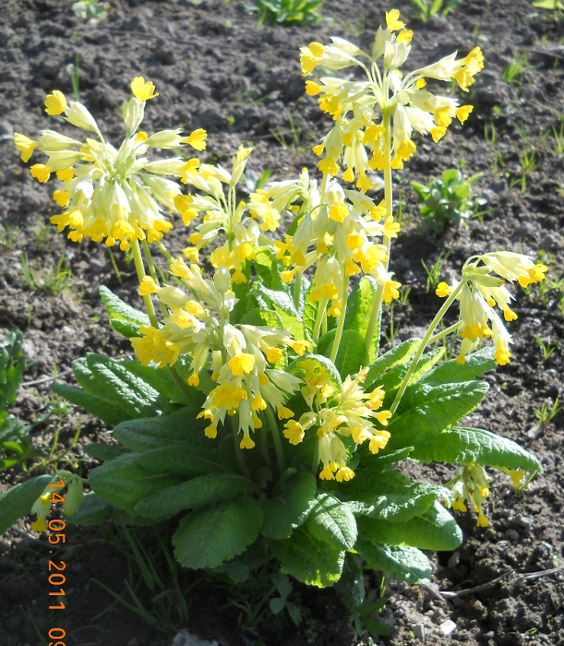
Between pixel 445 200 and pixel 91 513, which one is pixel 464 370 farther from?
pixel 445 200

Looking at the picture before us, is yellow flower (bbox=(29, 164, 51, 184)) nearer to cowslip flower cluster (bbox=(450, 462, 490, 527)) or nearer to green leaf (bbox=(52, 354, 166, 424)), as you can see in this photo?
green leaf (bbox=(52, 354, 166, 424))

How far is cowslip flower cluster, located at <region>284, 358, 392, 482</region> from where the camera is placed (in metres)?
2.45

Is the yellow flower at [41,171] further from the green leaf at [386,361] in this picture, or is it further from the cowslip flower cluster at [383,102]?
the green leaf at [386,361]

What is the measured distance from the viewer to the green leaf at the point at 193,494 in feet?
8.81

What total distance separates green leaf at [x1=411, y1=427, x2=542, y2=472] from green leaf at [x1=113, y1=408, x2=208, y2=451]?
0.89 metres

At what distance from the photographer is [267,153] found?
5.30 meters

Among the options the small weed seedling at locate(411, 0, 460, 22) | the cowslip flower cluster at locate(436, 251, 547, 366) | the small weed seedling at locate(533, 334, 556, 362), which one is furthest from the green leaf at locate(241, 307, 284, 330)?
the small weed seedling at locate(411, 0, 460, 22)

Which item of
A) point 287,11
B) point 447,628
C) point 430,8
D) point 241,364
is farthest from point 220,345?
point 430,8

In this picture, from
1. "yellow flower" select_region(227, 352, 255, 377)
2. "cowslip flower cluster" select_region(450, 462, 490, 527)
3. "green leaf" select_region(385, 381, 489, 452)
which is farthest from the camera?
"cowslip flower cluster" select_region(450, 462, 490, 527)

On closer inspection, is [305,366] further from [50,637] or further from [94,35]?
[94,35]

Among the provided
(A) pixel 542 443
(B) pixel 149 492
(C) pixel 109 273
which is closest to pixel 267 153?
(C) pixel 109 273

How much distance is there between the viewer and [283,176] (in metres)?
5.11

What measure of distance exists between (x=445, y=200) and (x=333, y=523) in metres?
2.65

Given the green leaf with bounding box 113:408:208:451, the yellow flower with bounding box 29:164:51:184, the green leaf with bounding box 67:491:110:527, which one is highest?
the yellow flower with bounding box 29:164:51:184
